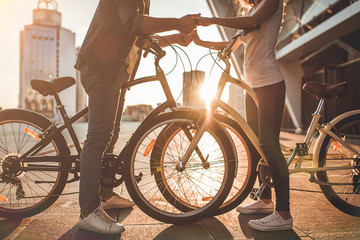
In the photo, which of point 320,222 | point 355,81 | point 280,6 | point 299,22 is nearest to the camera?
point 280,6

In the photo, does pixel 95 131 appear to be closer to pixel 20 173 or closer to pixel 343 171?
pixel 20 173

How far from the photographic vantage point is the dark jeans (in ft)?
7.90

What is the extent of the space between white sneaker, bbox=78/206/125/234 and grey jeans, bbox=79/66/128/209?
0.23ft

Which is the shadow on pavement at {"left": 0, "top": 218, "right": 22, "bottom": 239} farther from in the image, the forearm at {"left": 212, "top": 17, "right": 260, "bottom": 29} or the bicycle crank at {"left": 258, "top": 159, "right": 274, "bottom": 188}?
the forearm at {"left": 212, "top": 17, "right": 260, "bottom": 29}

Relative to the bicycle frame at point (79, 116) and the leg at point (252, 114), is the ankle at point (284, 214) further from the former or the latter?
the bicycle frame at point (79, 116)

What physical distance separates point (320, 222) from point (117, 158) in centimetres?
168

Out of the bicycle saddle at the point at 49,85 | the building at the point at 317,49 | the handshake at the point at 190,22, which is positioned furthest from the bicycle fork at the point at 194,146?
the building at the point at 317,49

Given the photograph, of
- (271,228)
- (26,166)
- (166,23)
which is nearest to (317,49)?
(271,228)

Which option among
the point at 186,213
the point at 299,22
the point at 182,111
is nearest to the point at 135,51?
the point at 182,111

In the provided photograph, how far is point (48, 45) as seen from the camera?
83.6 m

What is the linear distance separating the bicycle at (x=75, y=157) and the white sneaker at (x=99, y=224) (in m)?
0.25

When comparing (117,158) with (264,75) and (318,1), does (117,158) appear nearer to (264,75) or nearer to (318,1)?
(264,75)

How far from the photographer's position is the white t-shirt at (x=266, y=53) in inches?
94.8

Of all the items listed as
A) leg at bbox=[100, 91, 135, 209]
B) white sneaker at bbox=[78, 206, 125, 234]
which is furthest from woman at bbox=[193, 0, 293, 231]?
leg at bbox=[100, 91, 135, 209]
